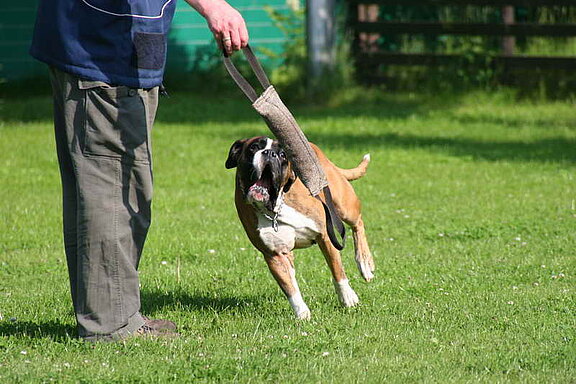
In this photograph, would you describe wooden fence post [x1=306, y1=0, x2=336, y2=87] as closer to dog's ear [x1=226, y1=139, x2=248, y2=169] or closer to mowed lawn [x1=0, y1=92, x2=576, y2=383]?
mowed lawn [x1=0, y1=92, x2=576, y2=383]

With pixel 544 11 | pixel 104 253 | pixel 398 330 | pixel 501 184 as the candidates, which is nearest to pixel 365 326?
pixel 398 330

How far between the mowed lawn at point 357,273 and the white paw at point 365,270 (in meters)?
0.10

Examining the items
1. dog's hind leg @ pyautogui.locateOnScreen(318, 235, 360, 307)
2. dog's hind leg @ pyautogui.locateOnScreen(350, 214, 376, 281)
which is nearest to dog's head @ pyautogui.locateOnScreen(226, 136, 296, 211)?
dog's hind leg @ pyautogui.locateOnScreen(318, 235, 360, 307)

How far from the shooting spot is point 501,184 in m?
10.0

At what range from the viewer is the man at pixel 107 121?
4.60 m

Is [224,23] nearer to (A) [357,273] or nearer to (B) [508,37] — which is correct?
(A) [357,273]

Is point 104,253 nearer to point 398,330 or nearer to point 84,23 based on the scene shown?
point 84,23

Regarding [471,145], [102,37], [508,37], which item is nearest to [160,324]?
[102,37]

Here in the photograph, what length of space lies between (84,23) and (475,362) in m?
2.47

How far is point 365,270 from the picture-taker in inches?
249

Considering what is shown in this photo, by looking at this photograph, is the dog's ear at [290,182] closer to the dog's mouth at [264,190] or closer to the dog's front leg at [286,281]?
the dog's mouth at [264,190]

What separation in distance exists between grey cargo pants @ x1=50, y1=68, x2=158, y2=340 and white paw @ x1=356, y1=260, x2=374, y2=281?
72.7 inches

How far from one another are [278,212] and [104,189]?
43.0 inches

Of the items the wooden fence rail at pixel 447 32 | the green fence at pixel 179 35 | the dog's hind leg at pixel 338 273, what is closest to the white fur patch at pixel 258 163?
the dog's hind leg at pixel 338 273
